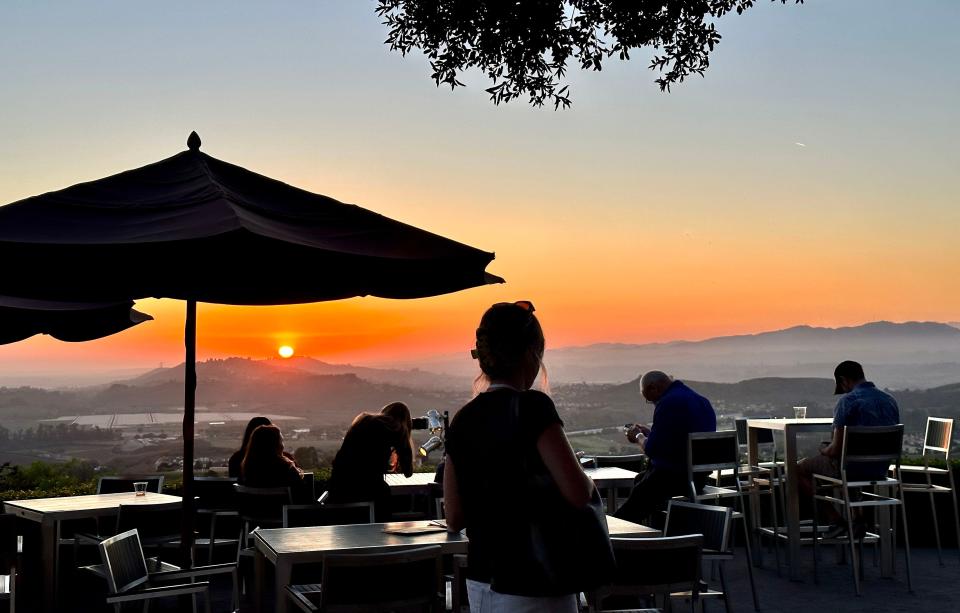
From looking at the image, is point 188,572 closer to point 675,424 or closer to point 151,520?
point 151,520

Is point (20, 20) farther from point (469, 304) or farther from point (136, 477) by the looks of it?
point (469, 304)

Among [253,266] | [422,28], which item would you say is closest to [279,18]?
[422,28]

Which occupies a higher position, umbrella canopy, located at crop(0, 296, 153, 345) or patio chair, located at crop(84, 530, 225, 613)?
umbrella canopy, located at crop(0, 296, 153, 345)

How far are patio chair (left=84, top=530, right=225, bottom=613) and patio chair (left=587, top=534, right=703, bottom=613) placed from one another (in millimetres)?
1860

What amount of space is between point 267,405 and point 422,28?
25.5 feet

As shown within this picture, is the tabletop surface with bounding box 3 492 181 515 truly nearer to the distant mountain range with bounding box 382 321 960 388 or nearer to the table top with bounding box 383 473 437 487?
the table top with bounding box 383 473 437 487

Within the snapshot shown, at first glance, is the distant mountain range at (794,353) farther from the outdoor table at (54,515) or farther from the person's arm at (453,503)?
the person's arm at (453,503)

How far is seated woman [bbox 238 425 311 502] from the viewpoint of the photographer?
7375 millimetres

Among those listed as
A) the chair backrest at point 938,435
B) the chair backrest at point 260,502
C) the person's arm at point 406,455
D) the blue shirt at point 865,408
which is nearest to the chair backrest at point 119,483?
the chair backrest at point 260,502

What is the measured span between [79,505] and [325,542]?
3431mm

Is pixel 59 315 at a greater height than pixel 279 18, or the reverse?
pixel 279 18

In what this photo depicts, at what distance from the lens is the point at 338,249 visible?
4.32 meters

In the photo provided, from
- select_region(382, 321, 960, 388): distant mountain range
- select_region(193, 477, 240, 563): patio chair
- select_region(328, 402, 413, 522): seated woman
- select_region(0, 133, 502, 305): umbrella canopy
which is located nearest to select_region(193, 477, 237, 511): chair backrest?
select_region(193, 477, 240, 563): patio chair

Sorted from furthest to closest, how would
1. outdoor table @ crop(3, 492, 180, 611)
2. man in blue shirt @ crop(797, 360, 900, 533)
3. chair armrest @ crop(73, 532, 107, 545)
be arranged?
man in blue shirt @ crop(797, 360, 900, 533) → chair armrest @ crop(73, 532, 107, 545) → outdoor table @ crop(3, 492, 180, 611)
